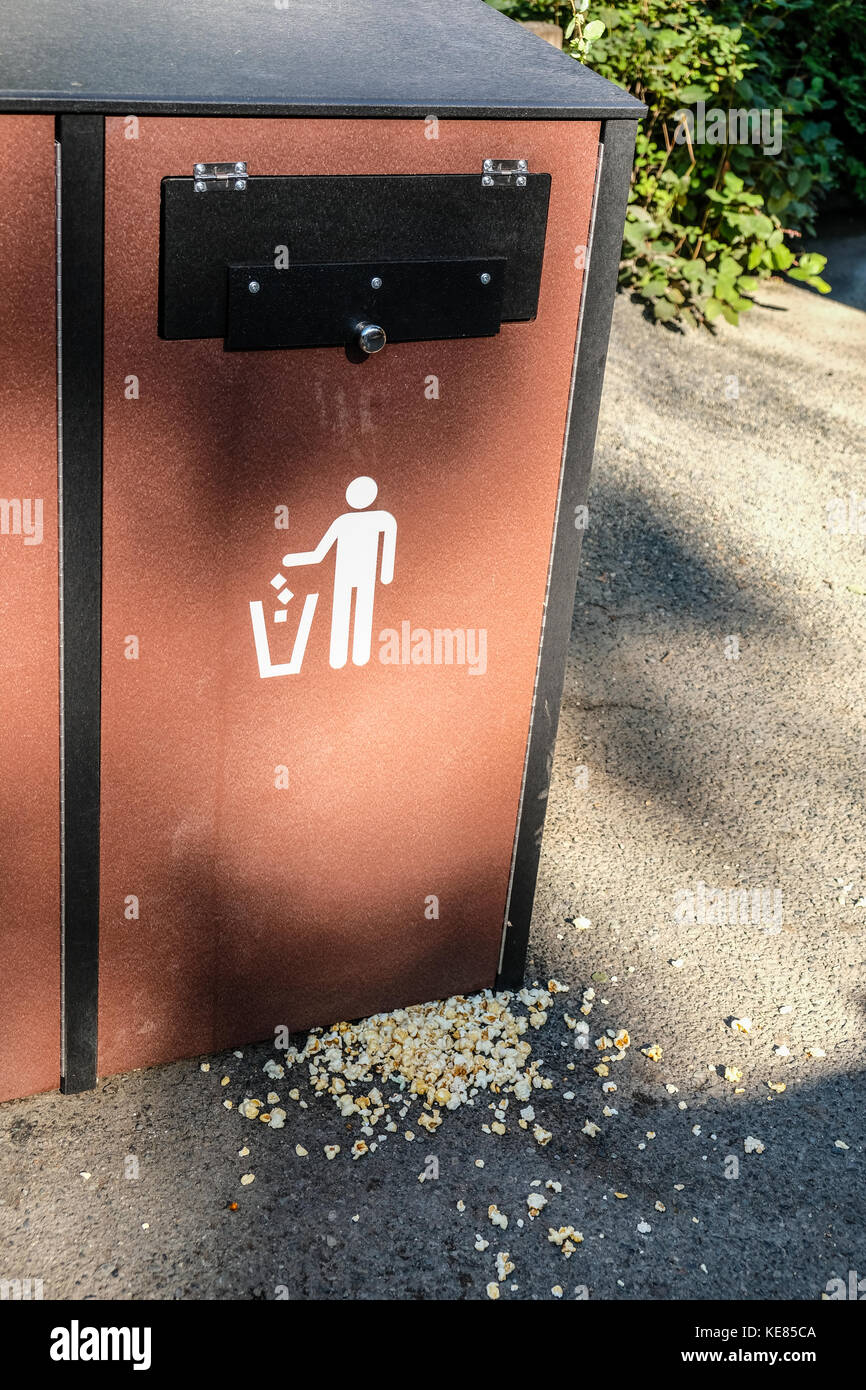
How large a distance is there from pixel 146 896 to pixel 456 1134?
0.78 m

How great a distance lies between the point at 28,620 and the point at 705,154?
5.04m

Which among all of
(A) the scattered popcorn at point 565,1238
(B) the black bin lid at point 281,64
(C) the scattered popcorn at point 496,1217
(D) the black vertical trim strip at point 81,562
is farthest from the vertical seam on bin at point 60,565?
(A) the scattered popcorn at point 565,1238

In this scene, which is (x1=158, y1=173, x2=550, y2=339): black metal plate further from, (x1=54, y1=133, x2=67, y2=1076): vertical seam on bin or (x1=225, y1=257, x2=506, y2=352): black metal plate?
(x1=54, y1=133, x2=67, y2=1076): vertical seam on bin

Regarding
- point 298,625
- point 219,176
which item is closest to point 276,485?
point 298,625

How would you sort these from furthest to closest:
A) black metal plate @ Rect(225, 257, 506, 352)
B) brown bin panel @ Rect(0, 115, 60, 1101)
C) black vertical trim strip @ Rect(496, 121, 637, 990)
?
black vertical trim strip @ Rect(496, 121, 637, 990) < black metal plate @ Rect(225, 257, 506, 352) < brown bin panel @ Rect(0, 115, 60, 1101)

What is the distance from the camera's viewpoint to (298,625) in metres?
2.48

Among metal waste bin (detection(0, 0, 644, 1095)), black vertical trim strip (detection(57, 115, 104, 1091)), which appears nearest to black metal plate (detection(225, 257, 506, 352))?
metal waste bin (detection(0, 0, 644, 1095))

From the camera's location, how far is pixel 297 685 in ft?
8.34

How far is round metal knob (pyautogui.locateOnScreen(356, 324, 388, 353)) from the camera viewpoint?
224cm

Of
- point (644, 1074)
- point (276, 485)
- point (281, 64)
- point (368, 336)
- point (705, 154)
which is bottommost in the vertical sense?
point (644, 1074)

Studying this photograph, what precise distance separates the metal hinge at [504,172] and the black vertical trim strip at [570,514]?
0.16 metres

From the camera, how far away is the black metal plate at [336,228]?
2.10m

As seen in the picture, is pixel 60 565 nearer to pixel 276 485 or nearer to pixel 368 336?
pixel 276 485

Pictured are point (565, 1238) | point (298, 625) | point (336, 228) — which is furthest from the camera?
point (565, 1238)
